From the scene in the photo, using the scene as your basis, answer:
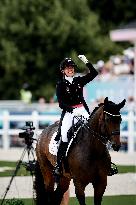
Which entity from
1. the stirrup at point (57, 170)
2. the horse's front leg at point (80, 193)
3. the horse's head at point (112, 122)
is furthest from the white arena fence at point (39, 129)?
the horse's head at point (112, 122)

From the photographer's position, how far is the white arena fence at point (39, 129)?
2859 centimetres

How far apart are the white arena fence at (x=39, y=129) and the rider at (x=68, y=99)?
47.9 ft

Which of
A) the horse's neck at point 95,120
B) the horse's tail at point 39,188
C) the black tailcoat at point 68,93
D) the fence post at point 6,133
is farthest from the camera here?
the fence post at point 6,133

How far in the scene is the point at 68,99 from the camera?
524 inches

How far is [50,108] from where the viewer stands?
106 ft

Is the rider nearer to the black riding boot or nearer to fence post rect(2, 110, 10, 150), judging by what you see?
the black riding boot

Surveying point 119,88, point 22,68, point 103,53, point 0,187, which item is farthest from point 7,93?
point 0,187

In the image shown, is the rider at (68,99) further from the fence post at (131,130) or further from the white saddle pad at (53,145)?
the fence post at (131,130)

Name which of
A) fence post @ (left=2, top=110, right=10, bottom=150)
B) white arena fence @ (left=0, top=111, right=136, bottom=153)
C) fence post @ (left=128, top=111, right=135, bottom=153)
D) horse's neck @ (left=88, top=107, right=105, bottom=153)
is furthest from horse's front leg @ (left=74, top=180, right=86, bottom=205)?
fence post @ (left=2, top=110, right=10, bottom=150)

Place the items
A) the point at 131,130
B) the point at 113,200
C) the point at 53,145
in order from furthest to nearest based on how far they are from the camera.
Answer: the point at 131,130
the point at 113,200
the point at 53,145

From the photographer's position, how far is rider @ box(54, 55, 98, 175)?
43.5 feet

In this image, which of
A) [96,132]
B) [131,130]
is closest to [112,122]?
[96,132]

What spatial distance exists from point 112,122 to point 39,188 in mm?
2295

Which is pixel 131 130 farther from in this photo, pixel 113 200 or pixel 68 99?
pixel 68 99
